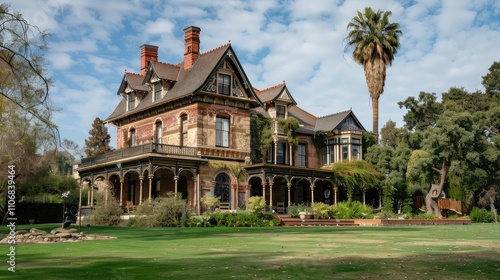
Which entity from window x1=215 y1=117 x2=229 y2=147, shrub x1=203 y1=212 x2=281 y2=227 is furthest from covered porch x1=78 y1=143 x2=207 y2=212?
shrub x1=203 y1=212 x2=281 y2=227

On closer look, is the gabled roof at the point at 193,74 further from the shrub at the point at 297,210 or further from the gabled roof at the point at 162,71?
the shrub at the point at 297,210

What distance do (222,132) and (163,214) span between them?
11.7 m

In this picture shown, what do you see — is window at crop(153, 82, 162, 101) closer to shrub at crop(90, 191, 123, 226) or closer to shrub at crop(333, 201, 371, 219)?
shrub at crop(90, 191, 123, 226)

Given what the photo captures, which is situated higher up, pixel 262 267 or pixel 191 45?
pixel 191 45

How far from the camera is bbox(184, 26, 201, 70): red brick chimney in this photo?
42.6m

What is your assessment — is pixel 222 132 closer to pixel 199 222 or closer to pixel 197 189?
pixel 197 189

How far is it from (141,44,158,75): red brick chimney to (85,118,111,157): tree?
3043 centimetres

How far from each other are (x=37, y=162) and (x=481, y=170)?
111ft

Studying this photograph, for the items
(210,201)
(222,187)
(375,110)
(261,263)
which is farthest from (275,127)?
(261,263)

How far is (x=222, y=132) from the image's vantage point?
3997 centimetres

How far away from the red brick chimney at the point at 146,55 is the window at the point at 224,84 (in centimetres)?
911

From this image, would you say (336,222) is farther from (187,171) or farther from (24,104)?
(24,104)

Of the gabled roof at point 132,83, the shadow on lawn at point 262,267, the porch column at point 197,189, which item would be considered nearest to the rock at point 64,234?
the shadow on lawn at point 262,267

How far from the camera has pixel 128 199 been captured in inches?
1700
